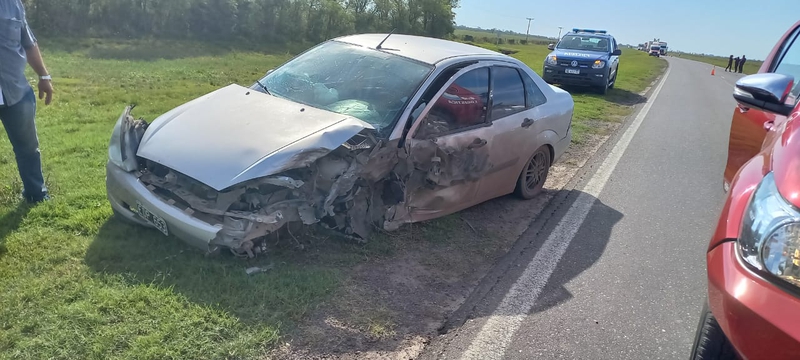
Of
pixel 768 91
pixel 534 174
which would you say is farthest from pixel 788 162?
pixel 534 174

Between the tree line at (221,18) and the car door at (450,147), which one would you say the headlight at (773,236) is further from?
the tree line at (221,18)

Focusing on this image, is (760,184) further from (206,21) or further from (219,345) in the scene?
(206,21)

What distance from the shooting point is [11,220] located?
13.8ft

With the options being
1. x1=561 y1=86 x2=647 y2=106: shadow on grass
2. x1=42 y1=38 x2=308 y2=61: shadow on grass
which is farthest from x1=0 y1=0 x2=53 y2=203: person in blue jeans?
x1=42 y1=38 x2=308 y2=61: shadow on grass

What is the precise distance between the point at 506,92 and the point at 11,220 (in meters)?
4.25

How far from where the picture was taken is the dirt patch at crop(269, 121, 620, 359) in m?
3.12

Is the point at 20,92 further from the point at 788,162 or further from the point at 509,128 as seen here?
the point at 788,162

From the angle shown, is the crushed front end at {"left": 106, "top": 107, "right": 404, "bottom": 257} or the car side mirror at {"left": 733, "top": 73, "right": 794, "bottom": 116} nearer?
the car side mirror at {"left": 733, "top": 73, "right": 794, "bottom": 116}

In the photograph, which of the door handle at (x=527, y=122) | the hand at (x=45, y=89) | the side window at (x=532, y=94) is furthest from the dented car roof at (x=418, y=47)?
the hand at (x=45, y=89)

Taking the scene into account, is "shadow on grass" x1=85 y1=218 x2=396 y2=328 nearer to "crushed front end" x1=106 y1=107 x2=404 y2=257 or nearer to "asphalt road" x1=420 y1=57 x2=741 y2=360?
"crushed front end" x1=106 y1=107 x2=404 y2=257

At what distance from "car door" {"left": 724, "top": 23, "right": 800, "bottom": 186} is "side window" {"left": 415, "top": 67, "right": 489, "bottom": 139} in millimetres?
2137

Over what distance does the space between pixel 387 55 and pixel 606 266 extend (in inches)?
102

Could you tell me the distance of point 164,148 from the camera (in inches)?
155

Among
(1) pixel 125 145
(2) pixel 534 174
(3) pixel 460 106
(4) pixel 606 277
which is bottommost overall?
(4) pixel 606 277
